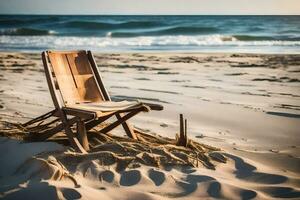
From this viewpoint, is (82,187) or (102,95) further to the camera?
(102,95)

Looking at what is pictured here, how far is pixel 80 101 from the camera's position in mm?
3828

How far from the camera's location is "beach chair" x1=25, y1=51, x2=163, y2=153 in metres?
3.30

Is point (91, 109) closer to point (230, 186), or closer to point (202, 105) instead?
point (230, 186)

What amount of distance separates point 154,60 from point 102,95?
22.2 ft

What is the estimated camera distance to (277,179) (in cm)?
298

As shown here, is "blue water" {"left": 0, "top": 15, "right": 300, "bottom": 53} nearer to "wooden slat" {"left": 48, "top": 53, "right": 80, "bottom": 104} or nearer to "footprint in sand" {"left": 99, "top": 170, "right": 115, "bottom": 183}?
"wooden slat" {"left": 48, "top": 53, "right": 80, "bottom": 104}

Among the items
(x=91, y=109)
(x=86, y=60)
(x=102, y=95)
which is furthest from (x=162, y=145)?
(x=86, y=60)

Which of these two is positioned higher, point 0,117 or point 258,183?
point 0,117

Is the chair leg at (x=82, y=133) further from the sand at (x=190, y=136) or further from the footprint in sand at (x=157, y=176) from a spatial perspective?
the footprint in sand at (x=157, y=176)

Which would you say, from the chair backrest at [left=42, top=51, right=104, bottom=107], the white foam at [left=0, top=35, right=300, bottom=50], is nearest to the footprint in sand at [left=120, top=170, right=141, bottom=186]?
the chair backrest at [left=42, top=51, right=104, bottom=107]

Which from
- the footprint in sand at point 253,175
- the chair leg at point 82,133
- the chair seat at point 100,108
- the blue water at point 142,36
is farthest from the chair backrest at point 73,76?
the blue water at point 142,36

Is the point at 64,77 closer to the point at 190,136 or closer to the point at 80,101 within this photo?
the point at 80,101

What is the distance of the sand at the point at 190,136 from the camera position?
274cm

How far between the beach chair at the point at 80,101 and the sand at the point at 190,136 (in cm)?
24
